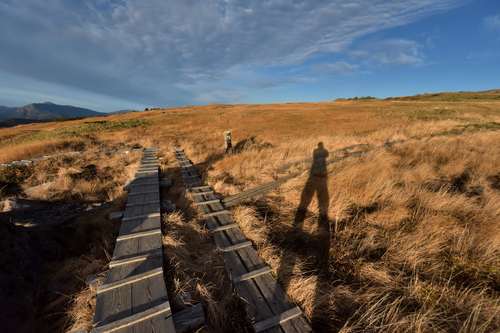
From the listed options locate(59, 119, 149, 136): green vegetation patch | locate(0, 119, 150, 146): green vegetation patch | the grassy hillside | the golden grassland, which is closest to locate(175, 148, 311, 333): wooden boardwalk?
the golden grassland

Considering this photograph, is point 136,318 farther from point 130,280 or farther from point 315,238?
point 315,238

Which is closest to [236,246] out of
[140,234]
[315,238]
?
[315,238]

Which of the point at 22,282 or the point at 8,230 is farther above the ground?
the point at 8,230

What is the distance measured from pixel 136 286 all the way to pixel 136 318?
0.51m

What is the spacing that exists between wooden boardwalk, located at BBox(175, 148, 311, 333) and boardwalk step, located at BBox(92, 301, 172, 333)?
2.83 feet

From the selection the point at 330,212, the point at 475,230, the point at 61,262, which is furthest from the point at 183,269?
the point at 475,230

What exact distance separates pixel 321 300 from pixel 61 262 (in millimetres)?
4531

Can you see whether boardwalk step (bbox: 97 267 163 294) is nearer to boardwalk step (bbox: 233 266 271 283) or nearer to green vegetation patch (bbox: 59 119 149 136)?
boardwalk step (bbox: 233 266 271 283)

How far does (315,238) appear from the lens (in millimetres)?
4148

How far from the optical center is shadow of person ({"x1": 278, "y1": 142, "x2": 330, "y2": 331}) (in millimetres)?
2865

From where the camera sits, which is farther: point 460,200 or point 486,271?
point 460,200

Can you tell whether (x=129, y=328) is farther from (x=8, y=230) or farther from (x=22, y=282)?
(x=8, y=230)

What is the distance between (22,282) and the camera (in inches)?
120

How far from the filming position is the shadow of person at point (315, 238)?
2.87 metres
